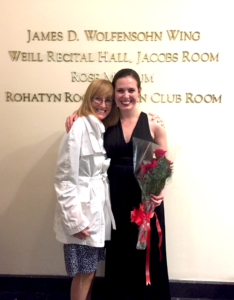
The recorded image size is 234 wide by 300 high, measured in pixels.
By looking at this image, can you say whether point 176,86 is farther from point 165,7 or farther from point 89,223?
point 89,223

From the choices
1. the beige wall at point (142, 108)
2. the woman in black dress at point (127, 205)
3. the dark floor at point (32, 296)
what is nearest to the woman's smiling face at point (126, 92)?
the woman in black dress at point (127, 205)

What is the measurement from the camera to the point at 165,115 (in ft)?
5.88

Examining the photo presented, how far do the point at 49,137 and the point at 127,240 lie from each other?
982 mm

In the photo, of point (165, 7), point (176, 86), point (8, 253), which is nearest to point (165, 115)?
point (176, 86)

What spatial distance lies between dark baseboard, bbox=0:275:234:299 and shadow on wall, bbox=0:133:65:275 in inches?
2.1

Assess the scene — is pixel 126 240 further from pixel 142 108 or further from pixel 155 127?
pixel 142 108

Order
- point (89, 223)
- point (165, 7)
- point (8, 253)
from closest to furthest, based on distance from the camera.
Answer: point (89, 223) < point (165, 7) < point (8, 253)

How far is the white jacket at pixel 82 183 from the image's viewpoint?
51.4 inches

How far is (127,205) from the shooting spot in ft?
4.97

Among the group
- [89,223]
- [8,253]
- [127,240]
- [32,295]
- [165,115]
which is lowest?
[32,295]

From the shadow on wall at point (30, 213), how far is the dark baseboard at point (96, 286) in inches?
2.1

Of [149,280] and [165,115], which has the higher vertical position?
[165,115]

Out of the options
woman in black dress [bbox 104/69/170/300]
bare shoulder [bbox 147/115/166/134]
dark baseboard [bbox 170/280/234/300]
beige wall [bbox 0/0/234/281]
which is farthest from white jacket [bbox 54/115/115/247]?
dark baseboard [bbox 170/280/234/300]

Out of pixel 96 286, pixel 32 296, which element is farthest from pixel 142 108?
pixel 32 296
